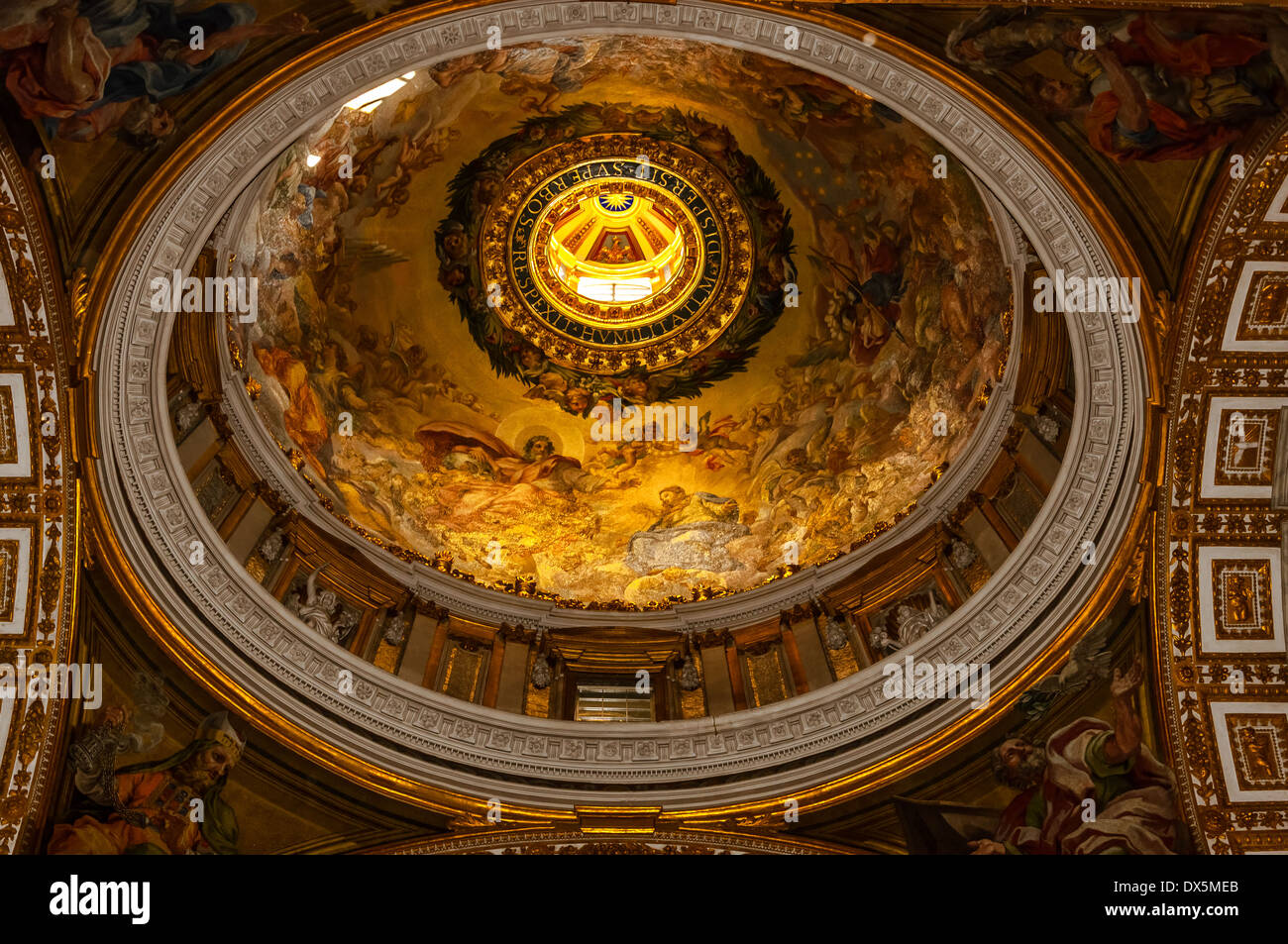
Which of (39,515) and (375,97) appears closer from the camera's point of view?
(39,515)

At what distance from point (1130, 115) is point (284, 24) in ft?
27.4

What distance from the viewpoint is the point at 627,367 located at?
22.9m

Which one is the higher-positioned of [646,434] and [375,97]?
[375,97]

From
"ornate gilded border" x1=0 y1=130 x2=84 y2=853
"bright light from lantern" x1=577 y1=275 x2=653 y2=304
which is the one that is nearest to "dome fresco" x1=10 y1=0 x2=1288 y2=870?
"ornate gilded border" x1=0 y1=130 x2=84 y2=853

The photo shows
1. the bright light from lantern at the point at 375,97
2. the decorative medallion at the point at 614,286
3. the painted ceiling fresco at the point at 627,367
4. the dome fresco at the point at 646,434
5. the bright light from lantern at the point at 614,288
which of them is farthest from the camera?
the bright light from lantern at the point at 614,288

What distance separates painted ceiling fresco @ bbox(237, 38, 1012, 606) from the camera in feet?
63.0

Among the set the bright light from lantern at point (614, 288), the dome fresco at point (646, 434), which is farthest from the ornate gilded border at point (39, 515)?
the bright light from lantern at point (614, 288)

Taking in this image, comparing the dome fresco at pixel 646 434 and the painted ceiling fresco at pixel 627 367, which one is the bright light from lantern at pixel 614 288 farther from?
the painted ceiling fresco at pixel 627 367

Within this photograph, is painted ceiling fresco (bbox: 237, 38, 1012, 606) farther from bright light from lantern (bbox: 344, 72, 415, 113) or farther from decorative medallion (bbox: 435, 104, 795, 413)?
bright light from lantern (bbox: 344, 72, 415, 113)

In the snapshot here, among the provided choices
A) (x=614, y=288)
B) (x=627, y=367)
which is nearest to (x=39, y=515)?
(x=627, y=367)

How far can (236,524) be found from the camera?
18.0m

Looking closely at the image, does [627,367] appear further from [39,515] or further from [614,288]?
[39,515]

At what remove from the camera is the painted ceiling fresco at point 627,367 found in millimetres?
19188
